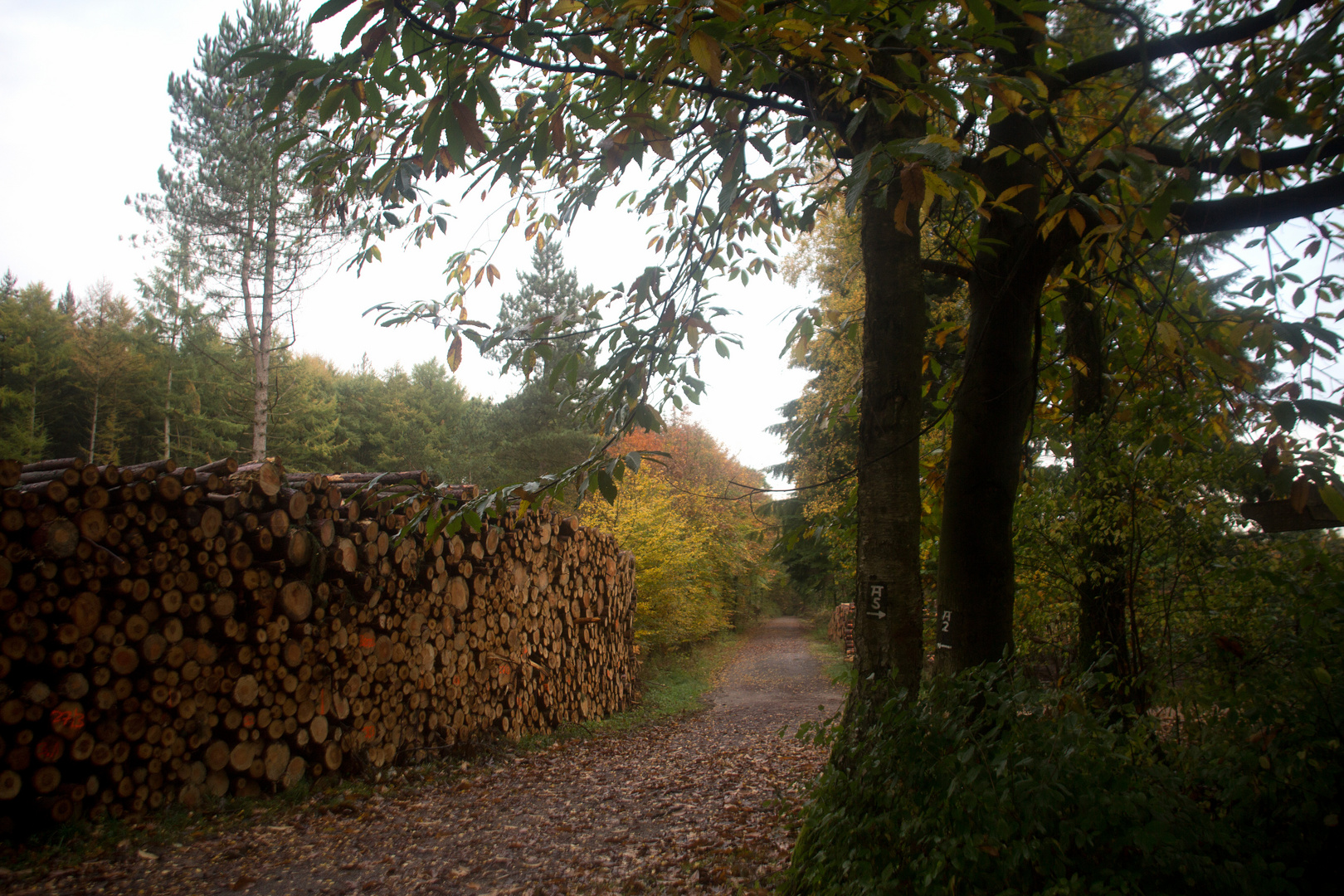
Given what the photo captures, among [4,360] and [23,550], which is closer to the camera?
[23,550]

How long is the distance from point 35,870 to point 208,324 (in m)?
19.1

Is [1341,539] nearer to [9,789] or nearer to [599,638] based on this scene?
[9,789]

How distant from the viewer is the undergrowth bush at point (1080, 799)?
170cm

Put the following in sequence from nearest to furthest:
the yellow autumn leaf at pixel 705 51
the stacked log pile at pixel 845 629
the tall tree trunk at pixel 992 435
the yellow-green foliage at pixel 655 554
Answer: the yellow autumn leaf at pixel 705 51 → the tall tree trunk at pixel 992 435 → the yellow-green foliage at pixel 655 554 → the stacked log pile at pixel 845 629

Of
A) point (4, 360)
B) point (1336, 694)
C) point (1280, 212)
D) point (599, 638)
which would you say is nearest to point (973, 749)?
point (1336, 694)

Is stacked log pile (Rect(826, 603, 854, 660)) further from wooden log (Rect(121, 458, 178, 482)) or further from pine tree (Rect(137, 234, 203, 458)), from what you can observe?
pine tree (Rect(137, 234, 203, 458))

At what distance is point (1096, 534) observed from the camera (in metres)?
3.80

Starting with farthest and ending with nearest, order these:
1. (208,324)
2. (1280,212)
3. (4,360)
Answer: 1. (4,360)
2. (208,324)
3. (1280,212)

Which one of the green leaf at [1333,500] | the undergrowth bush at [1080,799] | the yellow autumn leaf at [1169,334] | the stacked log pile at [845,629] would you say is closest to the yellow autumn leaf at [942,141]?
the yellow autumn leaf at [1169,334]

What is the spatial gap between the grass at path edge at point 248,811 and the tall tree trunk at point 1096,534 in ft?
14.7

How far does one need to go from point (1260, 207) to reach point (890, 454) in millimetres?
1790

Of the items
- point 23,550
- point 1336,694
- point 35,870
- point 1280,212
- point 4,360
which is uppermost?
point 4,360

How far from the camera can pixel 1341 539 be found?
3.18 metres

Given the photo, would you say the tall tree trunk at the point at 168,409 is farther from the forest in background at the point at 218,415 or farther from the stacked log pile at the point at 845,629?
the stacked log pile at the point at 845,629
